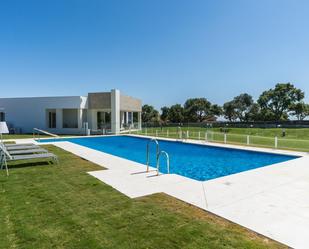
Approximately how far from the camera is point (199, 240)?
271 centimetres

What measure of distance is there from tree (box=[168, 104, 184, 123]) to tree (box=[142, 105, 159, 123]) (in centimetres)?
368

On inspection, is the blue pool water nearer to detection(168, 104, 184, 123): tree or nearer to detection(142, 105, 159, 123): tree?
detection(168, 104, 184, 123): tree

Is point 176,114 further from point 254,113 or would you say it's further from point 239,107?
point 254,113

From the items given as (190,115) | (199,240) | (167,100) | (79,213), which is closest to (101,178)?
(79,213)

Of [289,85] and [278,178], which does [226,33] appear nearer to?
[278,178]

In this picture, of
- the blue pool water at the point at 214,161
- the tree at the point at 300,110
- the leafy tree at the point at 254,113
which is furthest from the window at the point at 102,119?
the tree at the point at 300,110

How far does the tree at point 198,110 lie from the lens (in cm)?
5106

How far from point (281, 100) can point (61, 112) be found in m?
45.7

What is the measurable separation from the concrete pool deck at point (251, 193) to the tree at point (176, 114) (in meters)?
42.5

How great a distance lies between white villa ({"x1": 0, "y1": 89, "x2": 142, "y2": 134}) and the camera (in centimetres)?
2203

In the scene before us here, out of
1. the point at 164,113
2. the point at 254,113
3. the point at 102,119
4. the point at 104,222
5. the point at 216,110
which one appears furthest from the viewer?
the point at 216,110

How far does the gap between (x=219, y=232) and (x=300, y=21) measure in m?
13.6

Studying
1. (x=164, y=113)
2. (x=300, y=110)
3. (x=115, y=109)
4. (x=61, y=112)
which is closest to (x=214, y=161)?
(x=115, y=109)

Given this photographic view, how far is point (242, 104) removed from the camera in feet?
180
